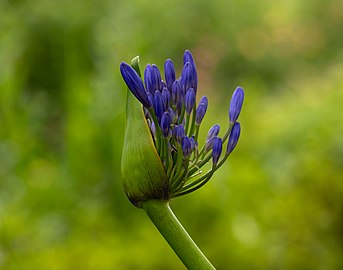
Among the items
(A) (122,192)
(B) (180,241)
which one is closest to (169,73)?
(B) (180,241)

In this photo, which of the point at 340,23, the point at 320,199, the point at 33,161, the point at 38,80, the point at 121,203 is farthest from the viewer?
the point at 340,23

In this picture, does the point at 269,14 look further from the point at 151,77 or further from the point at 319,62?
the point at 151,77

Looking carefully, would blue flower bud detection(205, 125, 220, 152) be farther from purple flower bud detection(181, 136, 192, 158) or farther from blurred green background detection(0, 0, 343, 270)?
blurred green background detection(0, 0, 343, 270)

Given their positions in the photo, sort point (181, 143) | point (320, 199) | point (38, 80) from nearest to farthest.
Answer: point (181, 143) < point (320, 199) < point (38, 80)

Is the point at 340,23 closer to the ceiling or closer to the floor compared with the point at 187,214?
closer to the floor

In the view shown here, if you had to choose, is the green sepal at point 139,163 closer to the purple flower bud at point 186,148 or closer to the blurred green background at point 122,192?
the purple flower bud at point 186,148

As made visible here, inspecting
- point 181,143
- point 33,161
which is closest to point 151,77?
point 181,143

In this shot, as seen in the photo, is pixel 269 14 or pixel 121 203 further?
pixel 269 14

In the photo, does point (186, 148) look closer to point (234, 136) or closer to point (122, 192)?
point (234, 136)
